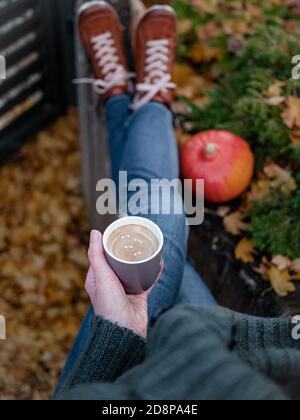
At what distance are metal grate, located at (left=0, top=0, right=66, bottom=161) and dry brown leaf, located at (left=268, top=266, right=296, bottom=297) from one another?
1.99 meters

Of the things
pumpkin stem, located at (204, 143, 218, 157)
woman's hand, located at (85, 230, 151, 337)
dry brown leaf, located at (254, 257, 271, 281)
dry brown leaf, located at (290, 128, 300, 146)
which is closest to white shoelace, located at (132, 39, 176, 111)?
pumpkin stem, located at (204, 143, 218, 157)

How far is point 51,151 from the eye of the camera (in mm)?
3619

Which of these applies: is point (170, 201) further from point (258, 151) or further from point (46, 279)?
point (46, 279)

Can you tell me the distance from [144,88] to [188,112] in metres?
0.24

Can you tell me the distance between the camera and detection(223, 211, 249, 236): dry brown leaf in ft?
6.92

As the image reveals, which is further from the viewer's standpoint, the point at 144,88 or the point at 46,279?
the point at 46,279

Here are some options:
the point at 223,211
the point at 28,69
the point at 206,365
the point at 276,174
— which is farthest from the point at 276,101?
the point at 28,69

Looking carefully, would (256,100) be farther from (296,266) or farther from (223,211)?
(296,266)

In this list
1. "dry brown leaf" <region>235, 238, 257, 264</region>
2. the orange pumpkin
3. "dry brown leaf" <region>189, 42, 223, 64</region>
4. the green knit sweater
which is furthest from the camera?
"dry brown leaf" <region>189, 42, 223, 64</region>

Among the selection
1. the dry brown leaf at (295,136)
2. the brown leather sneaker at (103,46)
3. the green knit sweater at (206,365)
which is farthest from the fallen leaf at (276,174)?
the green knit sweater at (206,365)

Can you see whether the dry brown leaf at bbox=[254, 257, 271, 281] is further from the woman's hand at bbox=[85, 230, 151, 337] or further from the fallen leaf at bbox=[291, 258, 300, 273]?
the woman's hand at bbox=[85, 230, 151, 337]

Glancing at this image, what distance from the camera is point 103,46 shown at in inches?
99.8
